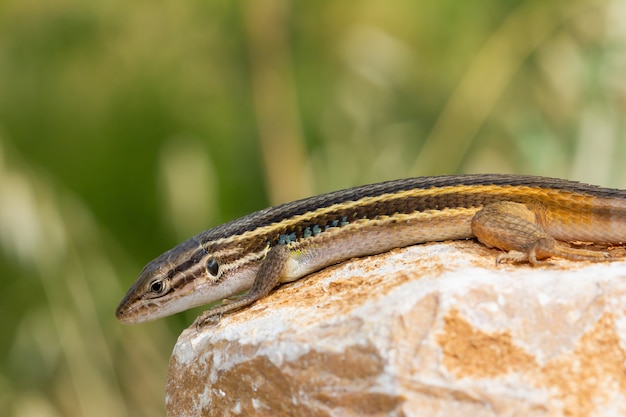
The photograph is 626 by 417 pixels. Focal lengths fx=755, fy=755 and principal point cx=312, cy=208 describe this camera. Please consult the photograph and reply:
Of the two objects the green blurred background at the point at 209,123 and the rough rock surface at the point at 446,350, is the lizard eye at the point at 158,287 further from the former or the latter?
the green blurred background at the point at 209,123

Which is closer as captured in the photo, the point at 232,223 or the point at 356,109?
the point at 232,223

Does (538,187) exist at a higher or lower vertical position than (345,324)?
higher

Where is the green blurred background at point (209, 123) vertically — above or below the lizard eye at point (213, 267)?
above

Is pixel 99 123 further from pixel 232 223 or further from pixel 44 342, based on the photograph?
pixel 232 223

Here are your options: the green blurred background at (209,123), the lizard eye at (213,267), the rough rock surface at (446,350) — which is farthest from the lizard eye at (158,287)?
→ the green blurred background at (209,123)

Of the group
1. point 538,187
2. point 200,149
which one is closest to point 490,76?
point 200,149

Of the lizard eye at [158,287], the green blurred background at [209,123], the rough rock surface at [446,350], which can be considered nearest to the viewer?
the rough rock surface at [446,350]

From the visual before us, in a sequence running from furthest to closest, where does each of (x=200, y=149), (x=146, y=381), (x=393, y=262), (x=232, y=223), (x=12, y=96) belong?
(x=12, y=96) < (x=200, y=149) < (x=146, y=381) < (x=232, y=223) < (x=393, y=262)
